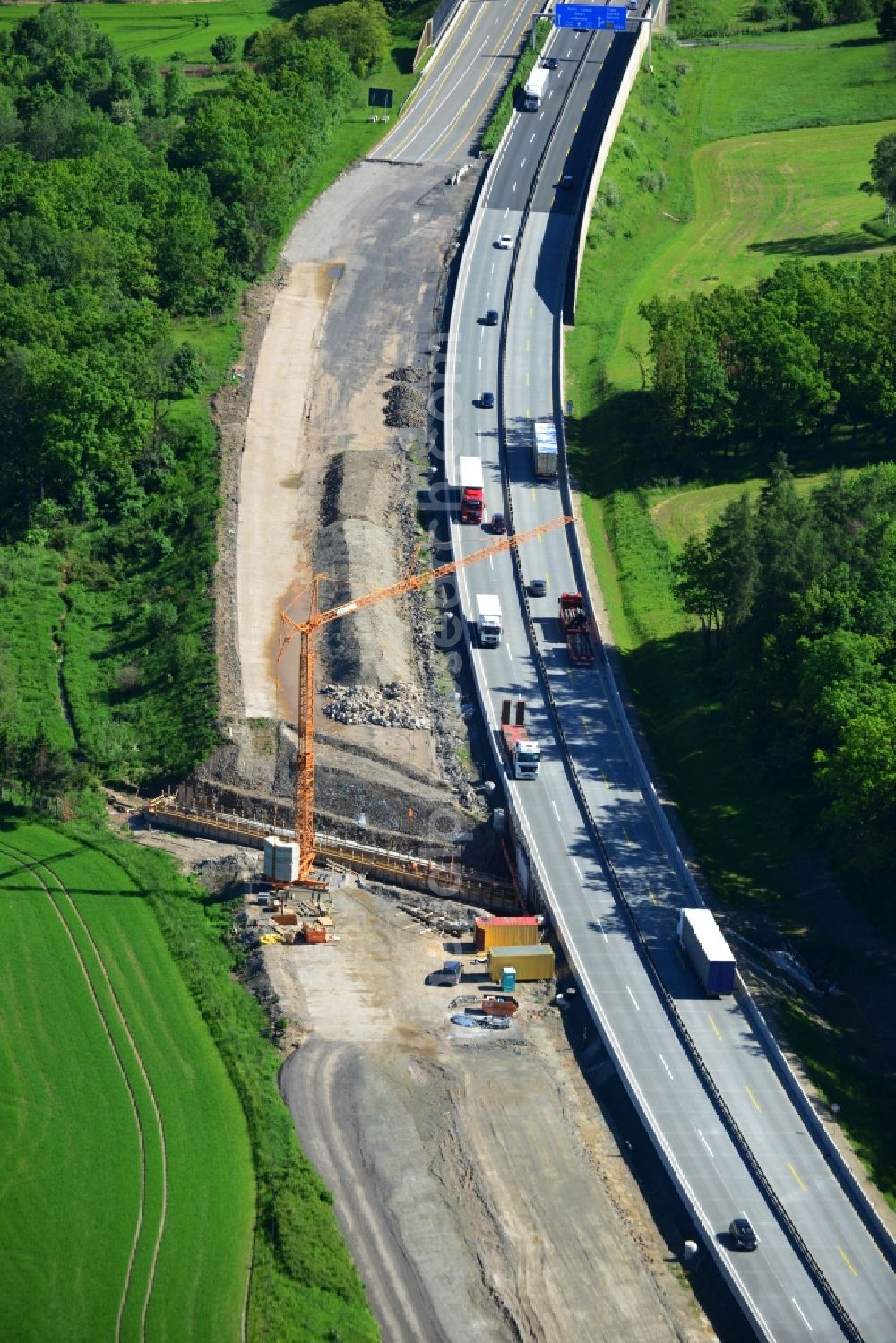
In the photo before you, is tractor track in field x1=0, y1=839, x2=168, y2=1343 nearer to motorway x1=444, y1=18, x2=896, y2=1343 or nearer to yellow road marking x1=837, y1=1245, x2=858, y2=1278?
motorway x1=444, y1=18, x2=896, y2=1343

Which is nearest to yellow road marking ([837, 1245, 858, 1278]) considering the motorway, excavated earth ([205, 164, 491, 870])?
the motorway

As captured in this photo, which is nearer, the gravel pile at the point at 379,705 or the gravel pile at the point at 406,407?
the gravel pile at the point at 379,705

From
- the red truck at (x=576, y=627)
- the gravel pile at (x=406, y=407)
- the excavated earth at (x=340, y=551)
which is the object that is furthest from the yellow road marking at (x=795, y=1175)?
the gravel pile at (x=406, y=407)

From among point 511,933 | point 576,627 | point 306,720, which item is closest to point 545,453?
point 576,627

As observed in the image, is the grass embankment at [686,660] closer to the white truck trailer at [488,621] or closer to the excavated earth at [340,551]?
the white truck trailer at [488,621]


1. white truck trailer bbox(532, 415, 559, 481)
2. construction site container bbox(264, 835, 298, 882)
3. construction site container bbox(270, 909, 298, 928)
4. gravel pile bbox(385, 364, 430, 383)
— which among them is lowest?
construction site container bbox(270, 909, 298, 928)

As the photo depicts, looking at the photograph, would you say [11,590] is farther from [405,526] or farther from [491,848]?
[491,848]

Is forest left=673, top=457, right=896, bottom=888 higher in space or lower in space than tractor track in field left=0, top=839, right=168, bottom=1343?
higher
